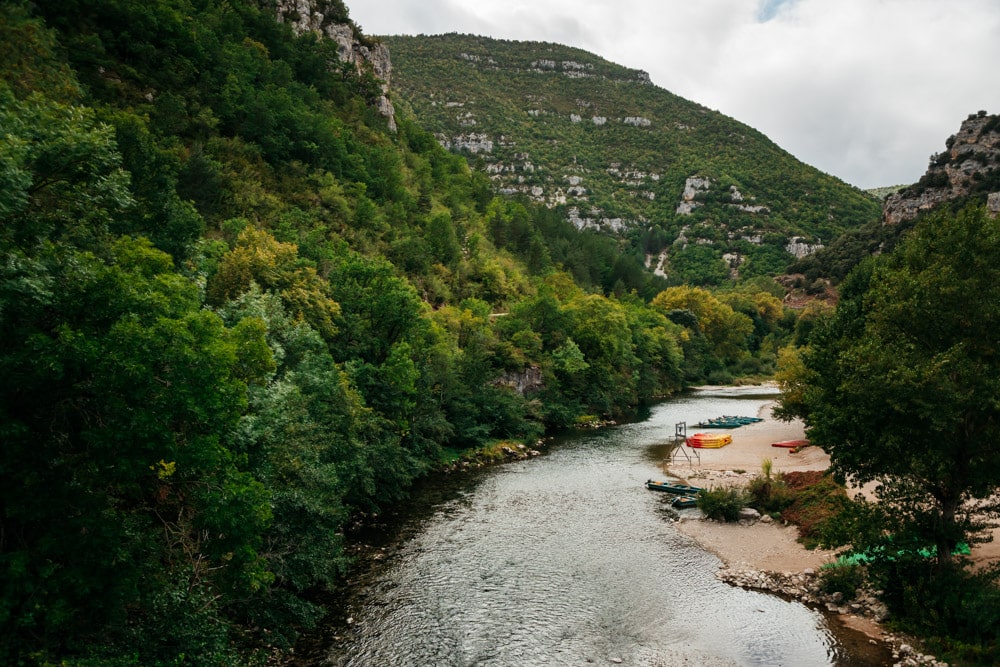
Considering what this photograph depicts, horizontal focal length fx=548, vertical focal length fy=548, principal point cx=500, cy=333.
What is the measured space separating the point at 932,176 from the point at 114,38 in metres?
140

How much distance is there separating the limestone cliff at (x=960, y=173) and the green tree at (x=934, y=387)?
112m

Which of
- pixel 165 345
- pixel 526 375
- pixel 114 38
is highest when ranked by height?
pixel 114 38

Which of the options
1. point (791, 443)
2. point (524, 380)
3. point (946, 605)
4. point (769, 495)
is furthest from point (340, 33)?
point (946, 605)

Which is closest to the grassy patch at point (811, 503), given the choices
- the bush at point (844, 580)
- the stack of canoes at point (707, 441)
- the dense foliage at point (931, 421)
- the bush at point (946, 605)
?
the bush at point (844, 580)

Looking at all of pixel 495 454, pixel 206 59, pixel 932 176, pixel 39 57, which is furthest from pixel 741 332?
pixel 39 57

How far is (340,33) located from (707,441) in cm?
8150

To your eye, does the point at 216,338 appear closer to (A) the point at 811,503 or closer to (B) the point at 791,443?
(A) the point at 811,503

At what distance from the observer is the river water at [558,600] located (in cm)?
1650

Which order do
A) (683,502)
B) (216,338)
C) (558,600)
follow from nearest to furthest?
(216,338) → (558,600) → (683,502)

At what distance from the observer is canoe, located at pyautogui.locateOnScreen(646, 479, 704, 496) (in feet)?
107

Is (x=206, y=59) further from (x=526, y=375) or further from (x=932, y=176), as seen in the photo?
(x=932, y=176)

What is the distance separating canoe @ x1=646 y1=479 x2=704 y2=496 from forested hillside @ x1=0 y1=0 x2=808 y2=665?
14433mm

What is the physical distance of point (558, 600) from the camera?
1989 cm

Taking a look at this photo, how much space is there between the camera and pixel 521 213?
97125 millimetres
